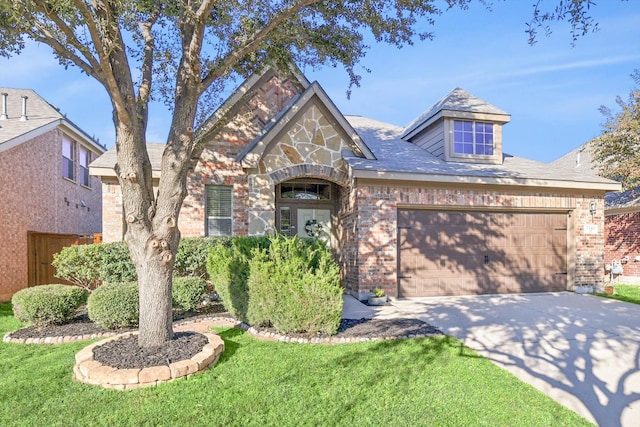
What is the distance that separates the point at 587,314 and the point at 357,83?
682cm

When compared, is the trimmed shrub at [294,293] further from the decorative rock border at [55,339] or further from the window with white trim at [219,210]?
the window with white trim at [219,210]

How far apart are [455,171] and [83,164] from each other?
1491 cm

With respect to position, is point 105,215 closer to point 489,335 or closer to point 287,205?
point 287,205

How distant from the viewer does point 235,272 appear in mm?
6215

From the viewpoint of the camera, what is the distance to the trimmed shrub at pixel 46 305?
20.1 ft

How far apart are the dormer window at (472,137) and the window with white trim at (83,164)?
578 inches

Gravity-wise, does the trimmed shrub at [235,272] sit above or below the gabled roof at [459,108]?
below

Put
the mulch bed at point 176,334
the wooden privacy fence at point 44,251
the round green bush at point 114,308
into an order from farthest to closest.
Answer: the wooden privacy fence at point 44,251, the round green bush at point 114,308, the mulch bed at point 176,334

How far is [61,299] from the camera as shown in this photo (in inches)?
248

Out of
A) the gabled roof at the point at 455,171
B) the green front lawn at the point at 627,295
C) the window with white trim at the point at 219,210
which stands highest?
the gabled roof at the point at 455,171

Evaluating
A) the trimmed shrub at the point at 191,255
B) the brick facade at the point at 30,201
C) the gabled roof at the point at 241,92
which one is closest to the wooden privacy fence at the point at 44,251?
the brick facade at the point at 30,201

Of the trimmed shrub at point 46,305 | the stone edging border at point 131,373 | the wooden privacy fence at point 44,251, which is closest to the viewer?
the stone edging border at point 131,373

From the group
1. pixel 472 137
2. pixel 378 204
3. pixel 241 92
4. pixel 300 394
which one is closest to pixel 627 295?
pixel 472 137

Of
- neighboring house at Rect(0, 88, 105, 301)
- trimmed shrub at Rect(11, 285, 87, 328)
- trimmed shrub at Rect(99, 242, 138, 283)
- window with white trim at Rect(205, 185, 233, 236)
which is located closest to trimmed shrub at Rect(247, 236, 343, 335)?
trimmed shrub at Rect(11, 285, 87, 328)
